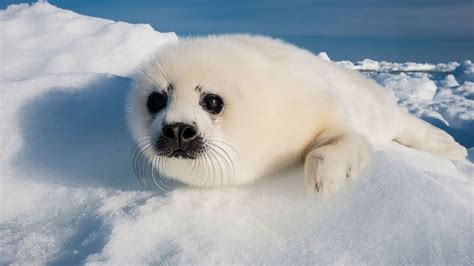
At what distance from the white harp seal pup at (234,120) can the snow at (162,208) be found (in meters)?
0.10

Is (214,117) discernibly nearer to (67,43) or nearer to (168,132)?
(168,132)

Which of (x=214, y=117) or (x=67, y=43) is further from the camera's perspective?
(x=67, y=43)

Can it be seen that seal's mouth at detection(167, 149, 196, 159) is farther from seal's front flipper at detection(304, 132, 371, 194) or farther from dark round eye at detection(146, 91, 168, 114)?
seal's front flipper at detection(304, 132, 371, 194)

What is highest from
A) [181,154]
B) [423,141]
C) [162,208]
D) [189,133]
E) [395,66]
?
[189,133]

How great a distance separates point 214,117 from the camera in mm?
2240

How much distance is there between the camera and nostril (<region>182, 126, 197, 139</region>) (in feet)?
6.79

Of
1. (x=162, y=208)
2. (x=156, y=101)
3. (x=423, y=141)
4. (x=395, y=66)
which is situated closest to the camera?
(x=162, y=208)

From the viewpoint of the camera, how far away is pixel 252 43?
9.72 ft

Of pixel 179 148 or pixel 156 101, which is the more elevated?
pixel 156 101

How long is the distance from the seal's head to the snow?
0.37ft

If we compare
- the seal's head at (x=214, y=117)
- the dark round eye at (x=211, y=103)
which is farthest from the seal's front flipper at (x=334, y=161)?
the dark round eye at (x=211, y=103)

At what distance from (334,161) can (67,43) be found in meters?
3.87

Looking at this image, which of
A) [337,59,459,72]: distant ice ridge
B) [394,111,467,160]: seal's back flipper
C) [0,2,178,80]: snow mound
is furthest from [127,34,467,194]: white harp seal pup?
[337,59,459,72]: distant ice ridge

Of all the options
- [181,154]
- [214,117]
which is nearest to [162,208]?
[181,154]
